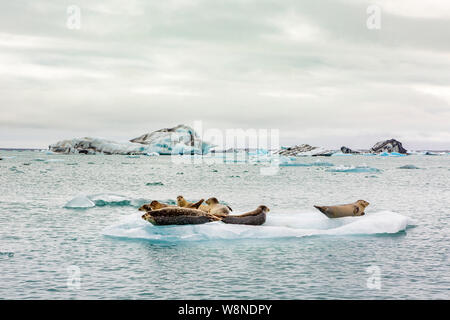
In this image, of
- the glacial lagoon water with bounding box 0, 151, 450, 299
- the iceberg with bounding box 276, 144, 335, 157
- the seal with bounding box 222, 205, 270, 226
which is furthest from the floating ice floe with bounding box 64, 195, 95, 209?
the iceberg with bounding box 276, 144, 335, 157

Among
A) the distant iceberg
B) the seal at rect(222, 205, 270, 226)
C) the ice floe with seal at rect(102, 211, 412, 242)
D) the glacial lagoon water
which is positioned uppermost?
the distant iceberg

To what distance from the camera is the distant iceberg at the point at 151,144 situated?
131000 mm

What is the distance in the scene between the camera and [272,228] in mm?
12406

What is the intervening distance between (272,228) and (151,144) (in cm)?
13127

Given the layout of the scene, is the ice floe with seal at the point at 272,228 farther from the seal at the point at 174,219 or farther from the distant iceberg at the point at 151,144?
the distant iceberg at the point at 151,144

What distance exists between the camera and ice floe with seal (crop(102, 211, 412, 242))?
1210 cm

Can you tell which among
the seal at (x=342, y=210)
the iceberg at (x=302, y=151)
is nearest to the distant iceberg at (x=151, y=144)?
the iceberg at (x=302, y=151)

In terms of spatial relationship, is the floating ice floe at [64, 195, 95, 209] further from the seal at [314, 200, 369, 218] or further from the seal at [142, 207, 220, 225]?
the seal at [314, 200, 369, 218]

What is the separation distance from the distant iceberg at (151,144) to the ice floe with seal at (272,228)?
363 ft

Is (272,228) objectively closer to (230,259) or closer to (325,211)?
(325,211)

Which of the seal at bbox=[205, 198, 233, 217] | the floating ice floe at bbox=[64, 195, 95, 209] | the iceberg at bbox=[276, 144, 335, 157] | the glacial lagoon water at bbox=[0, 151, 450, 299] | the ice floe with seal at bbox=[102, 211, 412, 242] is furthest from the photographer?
the iceberg at bbox=[276, 144, 335, 157]

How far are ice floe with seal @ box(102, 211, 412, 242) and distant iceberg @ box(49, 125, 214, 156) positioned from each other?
111 m

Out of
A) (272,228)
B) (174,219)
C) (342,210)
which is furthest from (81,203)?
(342,210)
